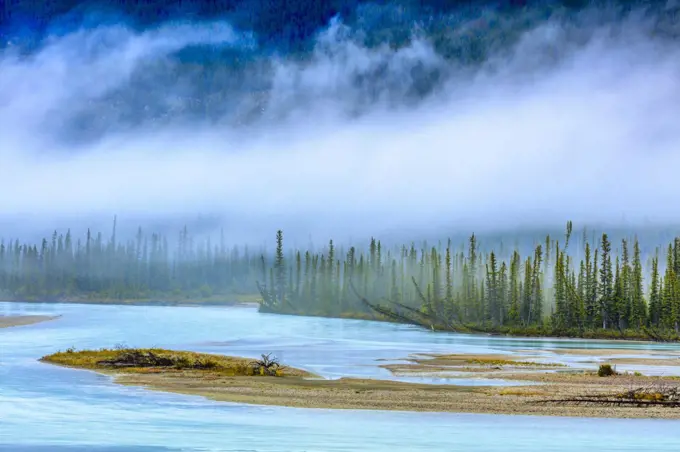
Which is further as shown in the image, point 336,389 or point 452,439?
point 336,389

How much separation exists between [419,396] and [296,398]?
6.63 meters

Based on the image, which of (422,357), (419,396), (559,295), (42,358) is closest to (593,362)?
(422,357)

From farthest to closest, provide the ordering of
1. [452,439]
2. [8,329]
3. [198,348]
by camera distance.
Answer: [8,329] < [198,348] < [452,439]

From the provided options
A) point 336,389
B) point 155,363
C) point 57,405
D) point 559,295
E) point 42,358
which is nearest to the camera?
point 57,405

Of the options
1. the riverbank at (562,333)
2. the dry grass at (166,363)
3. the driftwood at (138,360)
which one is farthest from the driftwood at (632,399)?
the riverbank at (562,333)

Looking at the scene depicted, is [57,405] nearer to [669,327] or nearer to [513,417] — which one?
[513,417]

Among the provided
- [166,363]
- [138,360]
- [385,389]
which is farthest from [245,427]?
[138,360]

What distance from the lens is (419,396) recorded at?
50469 millimetres

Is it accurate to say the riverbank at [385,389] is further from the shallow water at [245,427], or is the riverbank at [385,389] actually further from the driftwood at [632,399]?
the shallow water at [245,427]

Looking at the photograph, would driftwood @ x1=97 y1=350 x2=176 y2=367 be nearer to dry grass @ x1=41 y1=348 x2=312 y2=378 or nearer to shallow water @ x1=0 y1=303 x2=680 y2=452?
dry grass @ x1=41 y1=348 x2=312 y2=378

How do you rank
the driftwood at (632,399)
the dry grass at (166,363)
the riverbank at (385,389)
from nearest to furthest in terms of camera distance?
1. the riverbank at (385,389)
2. the driftwood at (632,399)
3. the dry grass at (166,363)

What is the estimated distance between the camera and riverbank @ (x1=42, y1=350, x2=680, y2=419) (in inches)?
1829

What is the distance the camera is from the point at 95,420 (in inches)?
1692

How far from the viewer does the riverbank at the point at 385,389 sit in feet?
152
